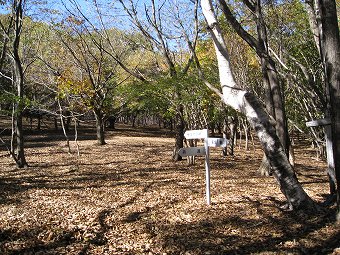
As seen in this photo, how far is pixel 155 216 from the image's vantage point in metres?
6.30

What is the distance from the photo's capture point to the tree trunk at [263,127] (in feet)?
17.5

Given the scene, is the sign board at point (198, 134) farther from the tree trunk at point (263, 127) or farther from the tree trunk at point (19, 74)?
the tree trunk at point (19, 74)

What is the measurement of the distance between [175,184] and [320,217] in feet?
15.0

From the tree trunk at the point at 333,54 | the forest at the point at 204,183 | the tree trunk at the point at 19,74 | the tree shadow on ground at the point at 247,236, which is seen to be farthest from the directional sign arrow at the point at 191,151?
the tree trunk at the point at 19,74

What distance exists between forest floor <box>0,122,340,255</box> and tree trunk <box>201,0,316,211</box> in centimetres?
39

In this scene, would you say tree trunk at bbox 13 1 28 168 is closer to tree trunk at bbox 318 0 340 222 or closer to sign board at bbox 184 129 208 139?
sign board at bbox 184 129 208 139

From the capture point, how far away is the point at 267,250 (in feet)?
14.5

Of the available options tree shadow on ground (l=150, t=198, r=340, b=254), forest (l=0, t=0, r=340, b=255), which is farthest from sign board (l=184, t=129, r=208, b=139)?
tree shadow on ground (l=150, t=198, r=340, b=254)

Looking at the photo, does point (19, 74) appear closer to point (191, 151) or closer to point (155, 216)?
point (191, 151)

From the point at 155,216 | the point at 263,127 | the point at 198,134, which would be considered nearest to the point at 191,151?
the point at 198,134

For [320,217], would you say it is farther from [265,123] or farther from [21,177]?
[21,177]

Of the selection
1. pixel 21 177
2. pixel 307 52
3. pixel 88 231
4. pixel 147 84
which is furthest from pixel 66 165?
pixel 307 52

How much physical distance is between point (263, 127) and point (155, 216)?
2.68m

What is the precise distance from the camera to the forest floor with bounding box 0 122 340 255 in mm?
4789
